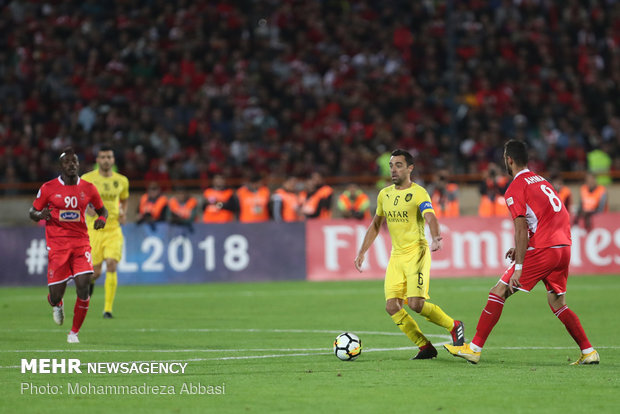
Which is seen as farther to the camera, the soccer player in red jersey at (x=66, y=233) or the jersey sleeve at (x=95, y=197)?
the jersey sleeve at (x=95, y=197)

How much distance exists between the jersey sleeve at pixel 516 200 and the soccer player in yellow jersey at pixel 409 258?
0.79 m

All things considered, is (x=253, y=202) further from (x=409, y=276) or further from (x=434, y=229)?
(x=434, y=229)

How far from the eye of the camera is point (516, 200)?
9.37 m

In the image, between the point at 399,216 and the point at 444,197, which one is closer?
the point at 399,216

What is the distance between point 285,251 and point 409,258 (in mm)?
12236

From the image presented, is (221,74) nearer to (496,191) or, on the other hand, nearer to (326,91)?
(326,91)

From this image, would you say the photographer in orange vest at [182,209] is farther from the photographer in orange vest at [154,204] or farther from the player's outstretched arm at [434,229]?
the player's outstretched arm at [434,229]

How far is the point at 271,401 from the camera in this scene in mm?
7594

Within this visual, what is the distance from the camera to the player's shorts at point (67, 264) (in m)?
11.9

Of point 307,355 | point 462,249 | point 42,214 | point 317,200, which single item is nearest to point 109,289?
point 42,214

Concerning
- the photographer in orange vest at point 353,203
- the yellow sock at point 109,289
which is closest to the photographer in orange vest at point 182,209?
the photographer in orange vest at point 353,203

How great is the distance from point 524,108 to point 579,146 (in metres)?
2.41

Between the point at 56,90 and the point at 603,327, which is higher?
the point at 56,90

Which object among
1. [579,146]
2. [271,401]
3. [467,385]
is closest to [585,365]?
[467,385]
